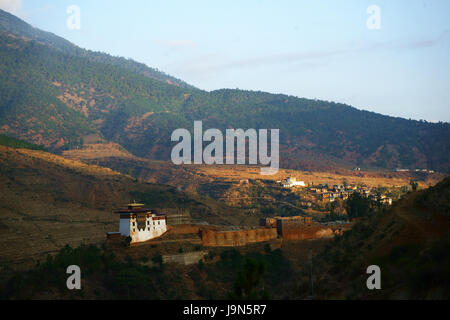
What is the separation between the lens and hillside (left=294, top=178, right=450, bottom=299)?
2238 centimetres

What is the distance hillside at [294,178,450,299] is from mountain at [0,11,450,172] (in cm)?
8565

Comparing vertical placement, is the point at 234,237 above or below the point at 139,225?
below

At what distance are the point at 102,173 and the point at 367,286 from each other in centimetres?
5908

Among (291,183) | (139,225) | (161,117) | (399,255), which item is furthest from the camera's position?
(161,117)

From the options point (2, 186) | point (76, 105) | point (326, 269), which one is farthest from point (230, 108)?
point (326, 269)

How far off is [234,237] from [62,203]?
86.4 ft

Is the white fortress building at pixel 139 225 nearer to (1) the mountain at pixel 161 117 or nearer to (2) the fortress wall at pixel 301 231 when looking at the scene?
(2) the fortress wall at pixel 301 231

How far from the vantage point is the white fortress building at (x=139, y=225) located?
41344 millimetres

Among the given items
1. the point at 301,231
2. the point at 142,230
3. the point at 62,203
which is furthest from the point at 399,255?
the point at 62,203

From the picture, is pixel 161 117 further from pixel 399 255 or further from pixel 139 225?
pixel 399 255

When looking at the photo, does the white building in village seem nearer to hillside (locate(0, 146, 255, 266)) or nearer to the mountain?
hillside (locate(0, 146, 255, 266))

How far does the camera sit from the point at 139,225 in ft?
138

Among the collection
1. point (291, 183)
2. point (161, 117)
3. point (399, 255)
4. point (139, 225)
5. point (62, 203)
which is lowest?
point (399, 255)
